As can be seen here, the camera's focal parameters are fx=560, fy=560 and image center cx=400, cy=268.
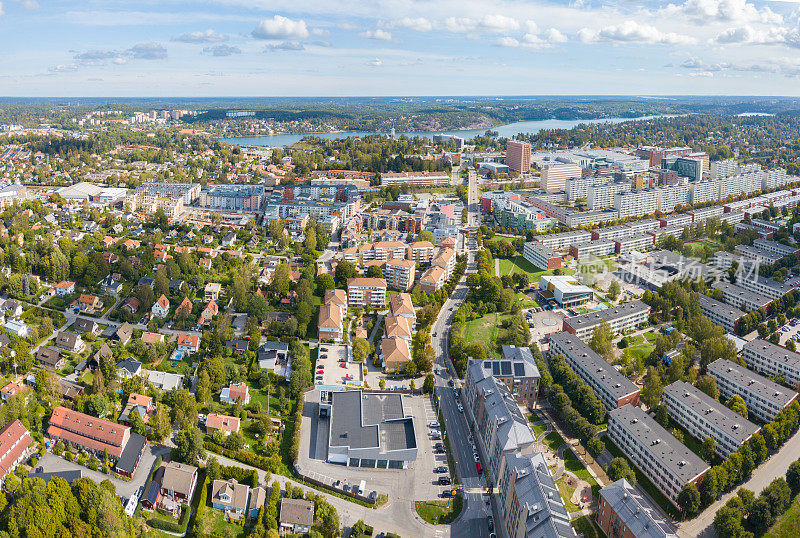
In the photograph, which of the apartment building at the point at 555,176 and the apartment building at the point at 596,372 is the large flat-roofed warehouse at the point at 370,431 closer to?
the apartment building at the point at 596,372

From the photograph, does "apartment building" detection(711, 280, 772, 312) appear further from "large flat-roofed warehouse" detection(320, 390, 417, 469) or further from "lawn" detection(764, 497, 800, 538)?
"large flat-roofed warehouse" detection(320, 390, 417, 469)

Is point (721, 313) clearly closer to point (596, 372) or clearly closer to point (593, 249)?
point (596, 372)

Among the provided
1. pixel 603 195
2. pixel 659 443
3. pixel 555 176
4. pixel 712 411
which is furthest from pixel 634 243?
pixel 659 443

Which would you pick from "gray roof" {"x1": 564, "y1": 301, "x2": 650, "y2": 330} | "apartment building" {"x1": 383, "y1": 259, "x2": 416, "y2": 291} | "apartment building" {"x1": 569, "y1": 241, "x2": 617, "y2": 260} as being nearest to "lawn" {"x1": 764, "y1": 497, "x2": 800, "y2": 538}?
"gray roof" {"x1": 564, "y1": 301, "x2": 650, "y2": 330}

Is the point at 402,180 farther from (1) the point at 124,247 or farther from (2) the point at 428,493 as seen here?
(2) the point at 428,493

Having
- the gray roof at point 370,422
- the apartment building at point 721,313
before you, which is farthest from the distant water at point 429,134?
the gray roof at point 370,422

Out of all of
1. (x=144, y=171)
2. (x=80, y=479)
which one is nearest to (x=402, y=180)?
(x=144, y=171)
